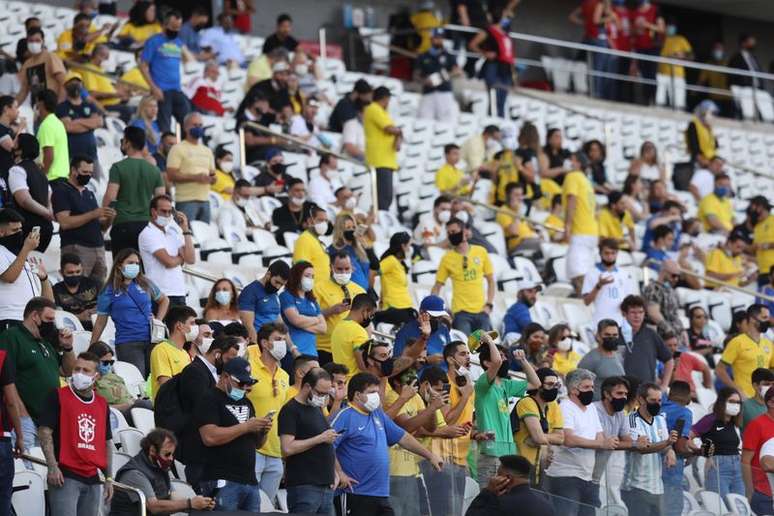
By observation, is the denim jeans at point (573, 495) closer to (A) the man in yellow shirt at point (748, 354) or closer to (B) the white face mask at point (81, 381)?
(B) the white face mask at point (81, 381)

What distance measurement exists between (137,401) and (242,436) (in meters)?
1.28

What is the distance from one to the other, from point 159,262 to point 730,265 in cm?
848

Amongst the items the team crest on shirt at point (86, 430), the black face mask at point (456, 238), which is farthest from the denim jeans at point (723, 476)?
the team crest on shirt at point (86, 430)

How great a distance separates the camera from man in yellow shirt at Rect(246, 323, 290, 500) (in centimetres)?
1145

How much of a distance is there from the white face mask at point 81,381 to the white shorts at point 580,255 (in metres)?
8.48

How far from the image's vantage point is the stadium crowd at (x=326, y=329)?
35.0ft

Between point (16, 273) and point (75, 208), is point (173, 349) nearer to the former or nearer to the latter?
point (16, 273)

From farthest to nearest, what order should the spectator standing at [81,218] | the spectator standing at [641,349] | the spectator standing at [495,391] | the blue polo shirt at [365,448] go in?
1. the spectator standing at [641,349]
2. the spectator standing at [81,218]
3. the spectator standing at [495,391]
4. the blue polo shirt at [365,448]

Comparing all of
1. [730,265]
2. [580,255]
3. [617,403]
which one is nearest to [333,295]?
[617,403]

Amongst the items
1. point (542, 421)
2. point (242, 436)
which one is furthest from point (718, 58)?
point (242, 436)

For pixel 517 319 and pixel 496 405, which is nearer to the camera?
pixel 496 405

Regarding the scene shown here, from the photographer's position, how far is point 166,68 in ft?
58.0

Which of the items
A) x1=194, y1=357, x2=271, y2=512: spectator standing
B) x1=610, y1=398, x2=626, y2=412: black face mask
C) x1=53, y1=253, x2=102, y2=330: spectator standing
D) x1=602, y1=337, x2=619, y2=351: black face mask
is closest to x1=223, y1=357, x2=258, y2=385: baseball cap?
x1=194, y1=357, x2=271, y2=512: spectator standing

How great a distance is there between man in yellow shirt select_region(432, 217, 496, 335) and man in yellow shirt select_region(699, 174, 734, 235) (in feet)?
22.6
